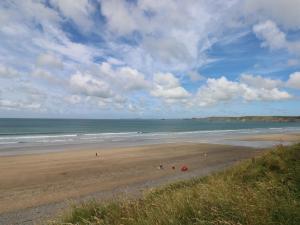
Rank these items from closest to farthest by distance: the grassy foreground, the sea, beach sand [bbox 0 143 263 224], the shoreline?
1. the grassy foreground
2. beach sand [bbox 0 143 263 224]
3. the shoreline
4. the sea

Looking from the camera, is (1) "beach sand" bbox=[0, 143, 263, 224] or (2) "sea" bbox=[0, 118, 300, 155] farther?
(2) "sea" bbox=[0, 118, 300, 155]

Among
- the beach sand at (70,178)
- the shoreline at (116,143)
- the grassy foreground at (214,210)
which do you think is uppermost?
the grassy foreground at (214,210)

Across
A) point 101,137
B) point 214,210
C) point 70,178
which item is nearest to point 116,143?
point 101,137

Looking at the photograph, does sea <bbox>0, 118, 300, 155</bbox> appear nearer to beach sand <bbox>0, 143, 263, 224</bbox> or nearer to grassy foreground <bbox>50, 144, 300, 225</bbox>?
beach sand <bbox>0, 143, 263, 224</bbox>

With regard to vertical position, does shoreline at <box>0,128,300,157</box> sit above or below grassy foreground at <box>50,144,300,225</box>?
below

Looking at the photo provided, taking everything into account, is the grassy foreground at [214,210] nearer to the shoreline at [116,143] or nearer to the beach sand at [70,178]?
the beach sand at [70,178]

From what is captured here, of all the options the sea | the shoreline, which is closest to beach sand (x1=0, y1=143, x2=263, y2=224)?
the shoreline

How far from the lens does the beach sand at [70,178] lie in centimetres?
912

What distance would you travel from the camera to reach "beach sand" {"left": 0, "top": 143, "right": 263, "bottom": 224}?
912 centimetres

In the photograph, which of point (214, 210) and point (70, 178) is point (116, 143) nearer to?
point (70, 178)

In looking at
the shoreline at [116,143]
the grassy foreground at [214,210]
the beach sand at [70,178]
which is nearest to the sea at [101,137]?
the shoreline at [116,143]

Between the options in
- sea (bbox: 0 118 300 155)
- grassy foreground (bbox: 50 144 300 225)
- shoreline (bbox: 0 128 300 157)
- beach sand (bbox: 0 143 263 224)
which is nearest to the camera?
grassy foreground (bbox: 50 144 300 225)

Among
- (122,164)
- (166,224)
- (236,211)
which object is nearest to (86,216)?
(166,224)

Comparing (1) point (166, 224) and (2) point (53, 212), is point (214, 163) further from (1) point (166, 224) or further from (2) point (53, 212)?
(1) point (166, 224)
